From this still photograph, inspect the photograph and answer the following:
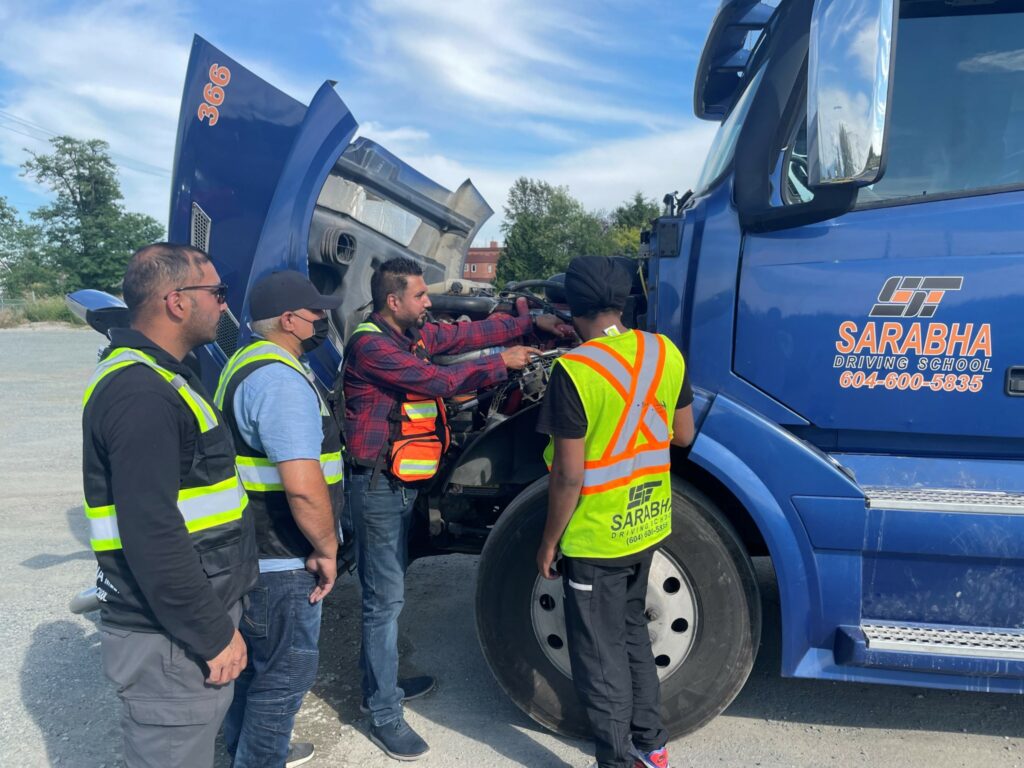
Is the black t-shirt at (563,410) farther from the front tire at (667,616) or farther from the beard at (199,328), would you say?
the beard at (199,328)

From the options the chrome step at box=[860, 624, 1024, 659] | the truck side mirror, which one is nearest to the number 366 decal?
the truck side mirror

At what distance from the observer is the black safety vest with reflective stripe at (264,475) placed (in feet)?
7.42

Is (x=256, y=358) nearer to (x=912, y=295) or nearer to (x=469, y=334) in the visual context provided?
(x=469, y=334)

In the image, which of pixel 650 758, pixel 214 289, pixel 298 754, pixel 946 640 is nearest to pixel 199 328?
pixel 214 289

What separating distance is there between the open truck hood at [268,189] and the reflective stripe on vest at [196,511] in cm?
169

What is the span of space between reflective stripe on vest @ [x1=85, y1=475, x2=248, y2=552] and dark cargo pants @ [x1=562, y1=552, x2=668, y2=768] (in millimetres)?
1074

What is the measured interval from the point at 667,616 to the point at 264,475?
152cm

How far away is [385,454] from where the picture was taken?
284cm

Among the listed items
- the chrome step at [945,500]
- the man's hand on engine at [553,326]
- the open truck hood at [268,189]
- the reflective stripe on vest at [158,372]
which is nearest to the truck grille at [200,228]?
the open truck hood at [268,189]

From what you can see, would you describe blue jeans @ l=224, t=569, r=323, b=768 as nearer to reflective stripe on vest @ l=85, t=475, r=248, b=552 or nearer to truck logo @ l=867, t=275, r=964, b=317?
reflective stripe on vest @ l=85, t=475, r=248, b=552

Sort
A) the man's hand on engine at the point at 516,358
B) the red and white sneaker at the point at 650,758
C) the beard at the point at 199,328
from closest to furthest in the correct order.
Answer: the beard at the point at 199,328, the red and white sneaker at the point at 650,758, the man's hand on engine at the point at 516,358

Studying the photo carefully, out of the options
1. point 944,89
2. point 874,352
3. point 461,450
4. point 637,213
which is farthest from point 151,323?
point 637,213

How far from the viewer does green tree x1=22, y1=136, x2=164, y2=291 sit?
4625 cm

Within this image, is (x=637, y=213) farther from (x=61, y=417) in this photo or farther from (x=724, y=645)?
(x=724, y=645)
